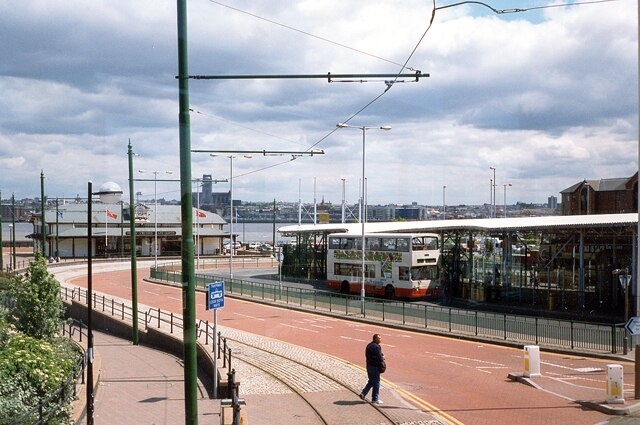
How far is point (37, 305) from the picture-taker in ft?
73.7

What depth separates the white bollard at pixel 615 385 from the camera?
1540 cm

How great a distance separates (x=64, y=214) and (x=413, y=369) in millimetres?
73806

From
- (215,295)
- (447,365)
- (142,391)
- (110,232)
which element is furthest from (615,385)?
(110,232)

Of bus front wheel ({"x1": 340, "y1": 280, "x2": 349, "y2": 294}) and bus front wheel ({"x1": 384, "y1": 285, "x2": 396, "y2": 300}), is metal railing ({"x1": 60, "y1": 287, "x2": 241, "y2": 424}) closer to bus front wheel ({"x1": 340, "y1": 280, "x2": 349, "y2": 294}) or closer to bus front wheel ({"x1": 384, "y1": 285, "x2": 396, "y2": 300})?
bus front wheel ({"x1": 384, "y1": 285, "x2": 396, "y2": 300})

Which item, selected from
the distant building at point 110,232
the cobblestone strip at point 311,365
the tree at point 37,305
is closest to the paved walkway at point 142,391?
the tree at point 37,305

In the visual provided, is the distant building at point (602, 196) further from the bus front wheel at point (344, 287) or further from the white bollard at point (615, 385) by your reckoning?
the white bollard at point (615, 385)

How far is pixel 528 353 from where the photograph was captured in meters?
18.7

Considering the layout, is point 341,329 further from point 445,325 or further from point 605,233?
point 605,233

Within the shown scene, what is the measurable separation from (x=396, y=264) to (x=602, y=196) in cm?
3499

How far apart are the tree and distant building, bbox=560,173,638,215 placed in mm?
52150

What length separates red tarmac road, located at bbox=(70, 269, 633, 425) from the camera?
49.6ft

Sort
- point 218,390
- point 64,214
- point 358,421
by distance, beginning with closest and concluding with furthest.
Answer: point 358,421, point 218,390, point 64,214

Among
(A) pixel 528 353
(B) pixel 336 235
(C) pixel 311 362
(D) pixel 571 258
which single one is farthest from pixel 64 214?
(A) pixel 528 353

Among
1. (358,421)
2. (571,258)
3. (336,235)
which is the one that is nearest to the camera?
(358,421)
